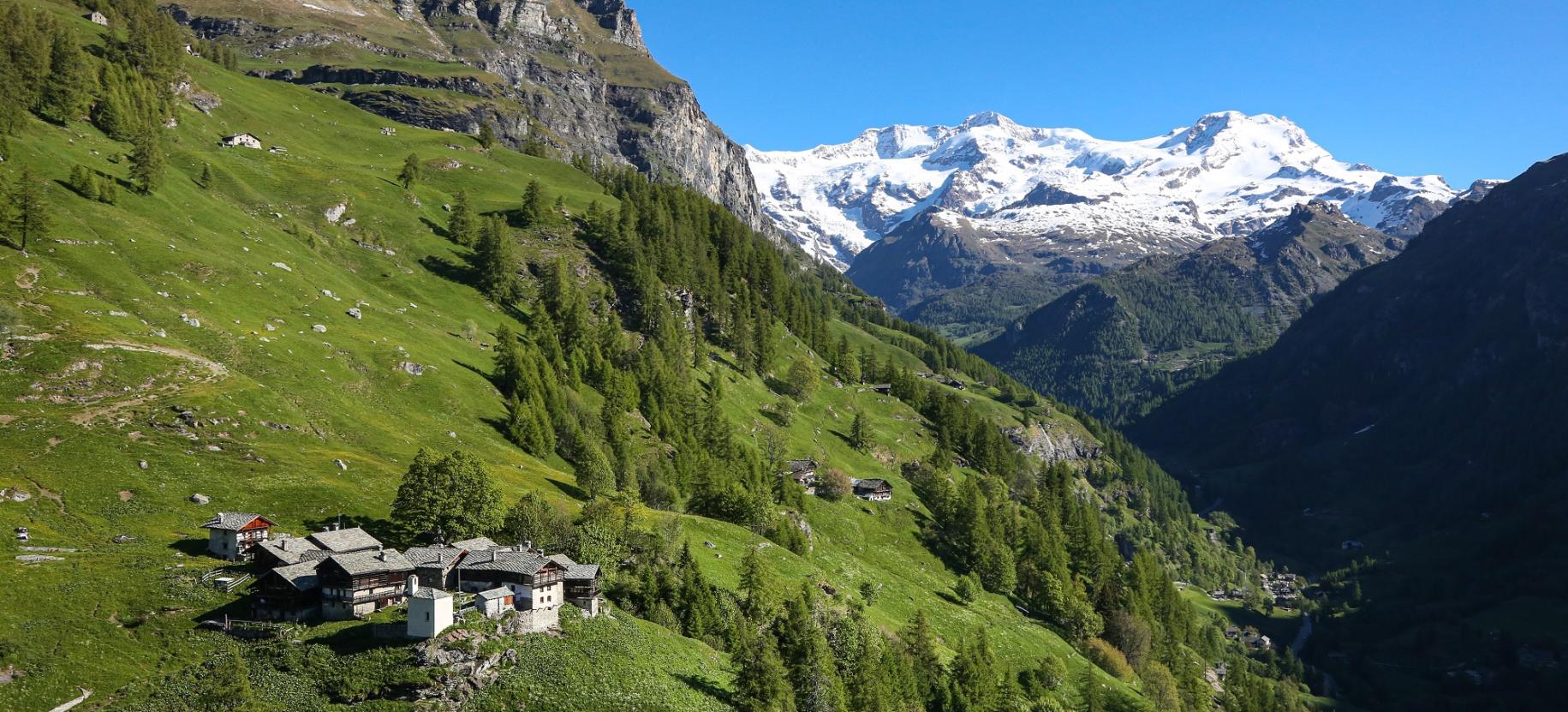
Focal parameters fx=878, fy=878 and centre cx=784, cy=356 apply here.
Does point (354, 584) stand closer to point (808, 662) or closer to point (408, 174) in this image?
point (808, 662)

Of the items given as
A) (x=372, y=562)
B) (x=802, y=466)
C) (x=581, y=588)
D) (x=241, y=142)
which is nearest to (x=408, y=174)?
(x=241, y=142)

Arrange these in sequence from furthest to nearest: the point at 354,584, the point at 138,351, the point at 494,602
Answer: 1. the point at 138,351
2. the point at 494,602
3. the point at 354,584

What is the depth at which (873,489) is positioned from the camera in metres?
140

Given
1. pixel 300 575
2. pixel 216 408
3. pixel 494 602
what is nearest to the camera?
pixel 300 575

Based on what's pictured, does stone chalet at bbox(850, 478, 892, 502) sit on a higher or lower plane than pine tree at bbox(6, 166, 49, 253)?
higher

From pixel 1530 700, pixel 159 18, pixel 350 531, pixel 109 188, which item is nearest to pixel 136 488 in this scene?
pixel 350 531

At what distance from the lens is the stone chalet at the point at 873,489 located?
13950 centimetres

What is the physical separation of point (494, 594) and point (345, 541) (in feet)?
42.4

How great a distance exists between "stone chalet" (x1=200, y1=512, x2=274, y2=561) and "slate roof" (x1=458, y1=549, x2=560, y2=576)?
49.6 feet

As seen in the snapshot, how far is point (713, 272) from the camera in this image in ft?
651

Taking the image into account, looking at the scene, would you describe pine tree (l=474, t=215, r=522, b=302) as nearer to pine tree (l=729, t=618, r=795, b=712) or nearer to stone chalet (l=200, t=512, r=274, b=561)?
stone chalet (l=200, t=512, r=274, b=561)

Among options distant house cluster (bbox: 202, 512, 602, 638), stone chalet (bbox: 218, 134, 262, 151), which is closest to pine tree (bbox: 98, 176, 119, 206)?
stone chalet (bbox: 218, 134, 262, 151)

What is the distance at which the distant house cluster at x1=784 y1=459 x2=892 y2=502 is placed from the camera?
135875mm

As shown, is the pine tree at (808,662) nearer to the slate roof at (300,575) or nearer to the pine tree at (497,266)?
the slate roof at (300,575)
